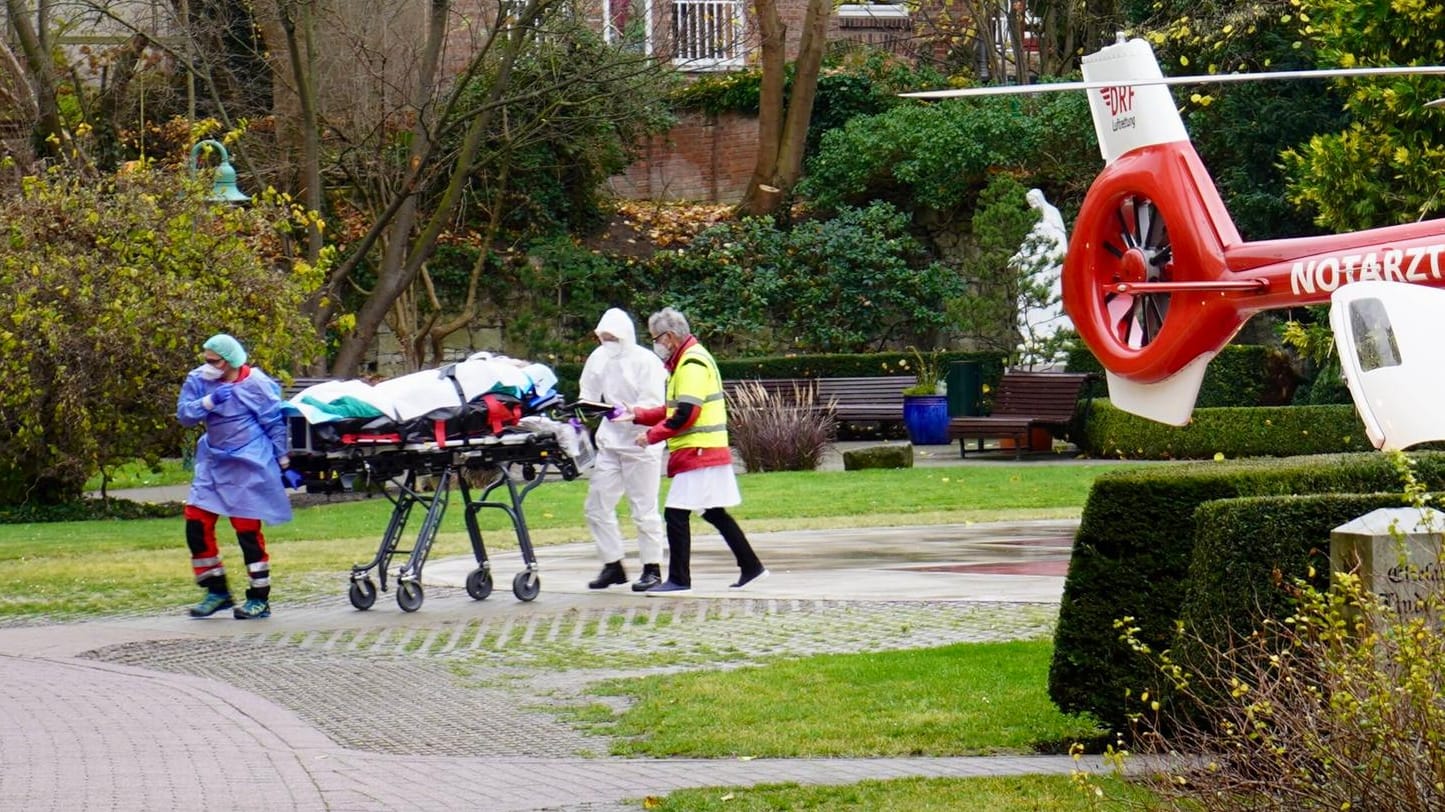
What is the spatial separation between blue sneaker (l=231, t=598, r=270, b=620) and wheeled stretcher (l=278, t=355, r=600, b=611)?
0.58m

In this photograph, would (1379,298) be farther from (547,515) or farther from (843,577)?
(547,515)

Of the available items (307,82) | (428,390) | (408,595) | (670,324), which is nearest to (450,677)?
(408,595)

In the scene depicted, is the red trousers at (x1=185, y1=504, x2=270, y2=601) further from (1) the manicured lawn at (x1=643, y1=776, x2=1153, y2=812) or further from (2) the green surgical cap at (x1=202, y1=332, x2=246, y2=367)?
(1) the manicured lawn at (x1=643, y1=776, x2=1153, y2=812)

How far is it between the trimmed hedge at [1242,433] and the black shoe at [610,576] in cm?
1386

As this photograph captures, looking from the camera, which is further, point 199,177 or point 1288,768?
point 199,177

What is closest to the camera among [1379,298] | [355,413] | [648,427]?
[1379,298]

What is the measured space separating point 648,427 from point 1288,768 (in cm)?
862

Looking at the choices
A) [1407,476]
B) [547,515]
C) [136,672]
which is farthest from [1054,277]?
[1407,476]

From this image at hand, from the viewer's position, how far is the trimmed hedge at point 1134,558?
25.5 feet

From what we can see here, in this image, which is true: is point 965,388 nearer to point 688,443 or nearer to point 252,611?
point 688,443

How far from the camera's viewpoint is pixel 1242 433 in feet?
86.6

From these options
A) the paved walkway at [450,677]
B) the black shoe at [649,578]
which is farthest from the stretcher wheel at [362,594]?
the black shoe at [649,578]

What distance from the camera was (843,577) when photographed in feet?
46.2

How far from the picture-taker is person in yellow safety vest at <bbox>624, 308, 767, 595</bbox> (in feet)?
42.9
